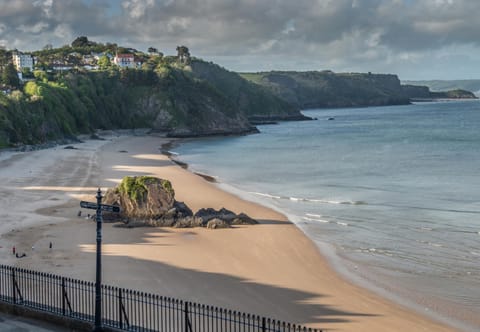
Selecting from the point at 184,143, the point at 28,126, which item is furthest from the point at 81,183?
the point at 184,143

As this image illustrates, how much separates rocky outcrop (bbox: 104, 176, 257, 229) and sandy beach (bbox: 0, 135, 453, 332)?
923mm

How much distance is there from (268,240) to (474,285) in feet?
35.7

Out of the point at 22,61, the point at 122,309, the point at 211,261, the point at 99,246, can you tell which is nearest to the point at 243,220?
the point at 211,261

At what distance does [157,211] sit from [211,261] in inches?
352

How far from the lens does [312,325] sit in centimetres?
1808

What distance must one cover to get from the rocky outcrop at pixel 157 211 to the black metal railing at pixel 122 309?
41.7ft

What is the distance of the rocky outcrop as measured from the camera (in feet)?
108

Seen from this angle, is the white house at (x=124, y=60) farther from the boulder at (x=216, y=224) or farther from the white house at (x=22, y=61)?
the boulder at (x=216, y=224)

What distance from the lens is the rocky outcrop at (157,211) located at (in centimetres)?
3288

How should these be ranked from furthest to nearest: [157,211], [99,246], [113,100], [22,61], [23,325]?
[22,61]
[113,100]
[157,211]
[23,325]
[99,246]

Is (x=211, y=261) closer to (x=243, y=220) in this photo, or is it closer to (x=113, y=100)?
(x=243, y=220)

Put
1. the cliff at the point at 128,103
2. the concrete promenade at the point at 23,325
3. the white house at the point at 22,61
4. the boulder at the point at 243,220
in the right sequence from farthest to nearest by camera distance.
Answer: the white house at the point at 22,61 < the cliff at the point at 128,103 < the boulder at the point at 243,220 < the concrete promenade at the point at 23,325

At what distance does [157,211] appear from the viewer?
33.6m

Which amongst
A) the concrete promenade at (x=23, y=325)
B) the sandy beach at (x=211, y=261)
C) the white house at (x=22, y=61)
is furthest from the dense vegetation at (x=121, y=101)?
the concrete promenade at (x=23, y=325)
